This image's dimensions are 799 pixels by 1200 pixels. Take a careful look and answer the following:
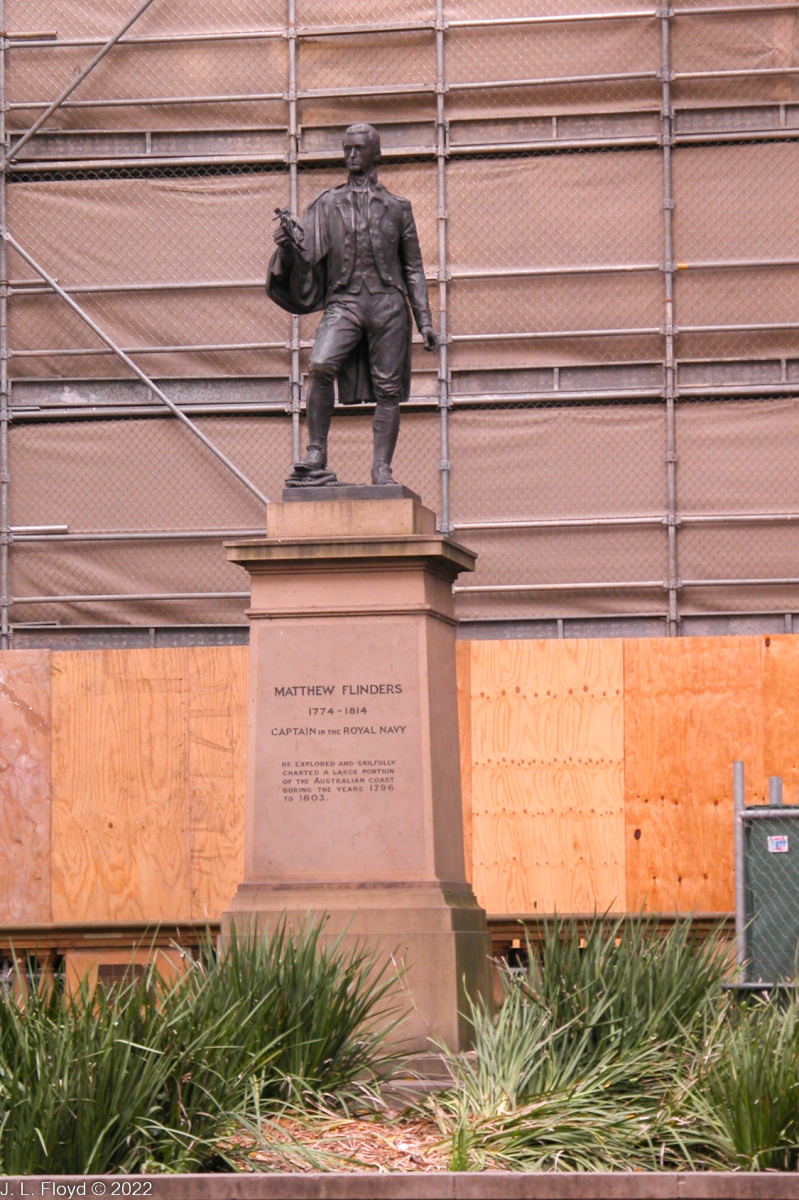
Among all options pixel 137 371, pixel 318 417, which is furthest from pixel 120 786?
pixel 318 417

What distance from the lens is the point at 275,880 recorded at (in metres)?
9.88

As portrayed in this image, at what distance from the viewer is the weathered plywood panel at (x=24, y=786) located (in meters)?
14.9

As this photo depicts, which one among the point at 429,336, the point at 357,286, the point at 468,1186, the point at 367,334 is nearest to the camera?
the point at 468,1186

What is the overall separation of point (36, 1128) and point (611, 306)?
11152 millimetres

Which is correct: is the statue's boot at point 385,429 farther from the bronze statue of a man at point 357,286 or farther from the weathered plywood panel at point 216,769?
the weathered plywood panel at point 216,769

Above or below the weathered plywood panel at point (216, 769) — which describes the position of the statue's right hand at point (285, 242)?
above

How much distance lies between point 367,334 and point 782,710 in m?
5.60

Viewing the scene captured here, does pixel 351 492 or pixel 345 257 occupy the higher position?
pixel 345 257

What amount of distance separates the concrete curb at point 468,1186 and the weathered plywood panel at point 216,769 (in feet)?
28.2

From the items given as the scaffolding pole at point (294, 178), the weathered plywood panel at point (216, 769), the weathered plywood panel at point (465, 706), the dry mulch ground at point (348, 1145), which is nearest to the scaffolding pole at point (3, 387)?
the weathered plywood panel at point (216, 769)

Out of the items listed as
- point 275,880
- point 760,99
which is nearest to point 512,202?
point 760,99

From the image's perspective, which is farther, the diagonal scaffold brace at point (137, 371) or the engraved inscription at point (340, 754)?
the diagonal scaffold brace at point (137, 371)

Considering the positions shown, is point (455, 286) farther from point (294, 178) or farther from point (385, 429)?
point (385, 429)

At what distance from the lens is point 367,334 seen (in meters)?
10.7
